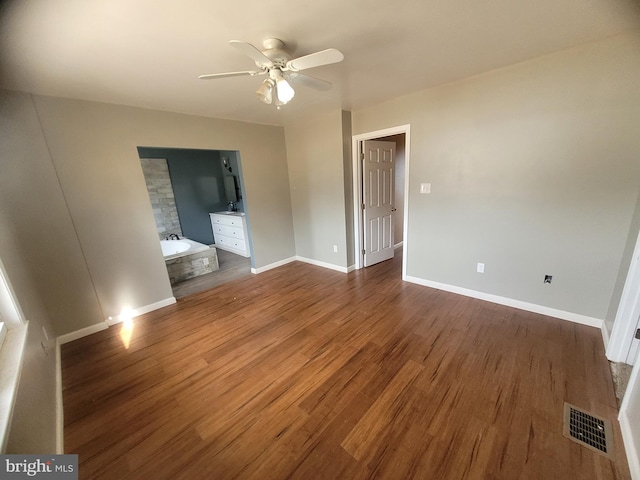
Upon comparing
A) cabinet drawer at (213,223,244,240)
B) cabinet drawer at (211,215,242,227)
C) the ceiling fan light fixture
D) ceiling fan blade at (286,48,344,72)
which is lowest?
cabinet drawer at (213,223,244,240)

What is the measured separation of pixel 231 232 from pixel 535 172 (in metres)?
4.81

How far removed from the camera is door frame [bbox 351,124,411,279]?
9.89 feet

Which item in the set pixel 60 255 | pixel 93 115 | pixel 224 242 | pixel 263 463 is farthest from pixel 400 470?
pixel 224 242

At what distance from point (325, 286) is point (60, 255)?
9.34 feet

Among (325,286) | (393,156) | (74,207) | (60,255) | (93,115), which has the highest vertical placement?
(93,115)

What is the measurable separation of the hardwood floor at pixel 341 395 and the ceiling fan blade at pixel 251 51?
2.15 meters

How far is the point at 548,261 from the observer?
232 centimetres

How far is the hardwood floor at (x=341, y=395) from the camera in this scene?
1278 millimetres

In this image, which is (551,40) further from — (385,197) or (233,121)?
(233,121)

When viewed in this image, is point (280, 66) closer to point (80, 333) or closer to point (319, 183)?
point (319, 183)

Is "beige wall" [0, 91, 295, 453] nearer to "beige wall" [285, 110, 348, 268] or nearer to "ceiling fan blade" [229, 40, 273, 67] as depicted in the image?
"beige wall" [285, 110, 348, 268]

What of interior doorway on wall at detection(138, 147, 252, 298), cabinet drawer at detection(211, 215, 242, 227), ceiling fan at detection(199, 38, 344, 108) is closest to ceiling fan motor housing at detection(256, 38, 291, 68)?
ceiling fan at detection(199, 38, 344, 108)

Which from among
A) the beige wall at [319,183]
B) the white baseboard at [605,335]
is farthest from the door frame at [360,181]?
the white baseboard at [605,335]

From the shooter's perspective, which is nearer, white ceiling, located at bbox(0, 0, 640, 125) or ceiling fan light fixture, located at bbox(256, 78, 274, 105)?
white ceiling, located at bbox(0, 0, 640, 125)
